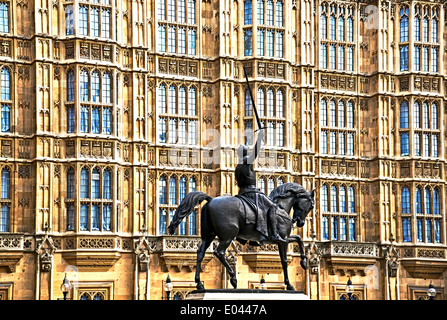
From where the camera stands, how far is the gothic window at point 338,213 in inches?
1874

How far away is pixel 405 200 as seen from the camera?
4859 centimetres

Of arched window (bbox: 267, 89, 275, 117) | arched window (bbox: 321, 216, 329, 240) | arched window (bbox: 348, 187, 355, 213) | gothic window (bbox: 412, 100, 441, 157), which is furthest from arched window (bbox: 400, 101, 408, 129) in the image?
arched window (bbox: 267, 89, 275, 117)

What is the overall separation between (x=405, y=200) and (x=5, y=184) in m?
18.8

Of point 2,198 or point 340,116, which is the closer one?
point 2,198

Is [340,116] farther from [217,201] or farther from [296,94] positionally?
[217,201]

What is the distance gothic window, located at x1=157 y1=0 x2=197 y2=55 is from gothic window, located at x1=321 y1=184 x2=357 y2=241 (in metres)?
9.19

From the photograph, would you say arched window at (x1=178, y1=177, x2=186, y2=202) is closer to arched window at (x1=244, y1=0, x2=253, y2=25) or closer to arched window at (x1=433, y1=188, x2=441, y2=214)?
arched window at (x1=244, y1=0, x2=253, y2=25)

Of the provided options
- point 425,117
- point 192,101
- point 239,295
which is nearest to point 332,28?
point 425,117

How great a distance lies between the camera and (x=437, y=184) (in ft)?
160

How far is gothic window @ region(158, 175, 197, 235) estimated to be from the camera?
4444 cm

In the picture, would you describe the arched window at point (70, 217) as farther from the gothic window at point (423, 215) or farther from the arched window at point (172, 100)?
the gothic window at point (423, 215)

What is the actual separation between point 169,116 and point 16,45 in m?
7.31

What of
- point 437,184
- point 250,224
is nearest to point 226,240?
point 250,224

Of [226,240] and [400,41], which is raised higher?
[400,41]
